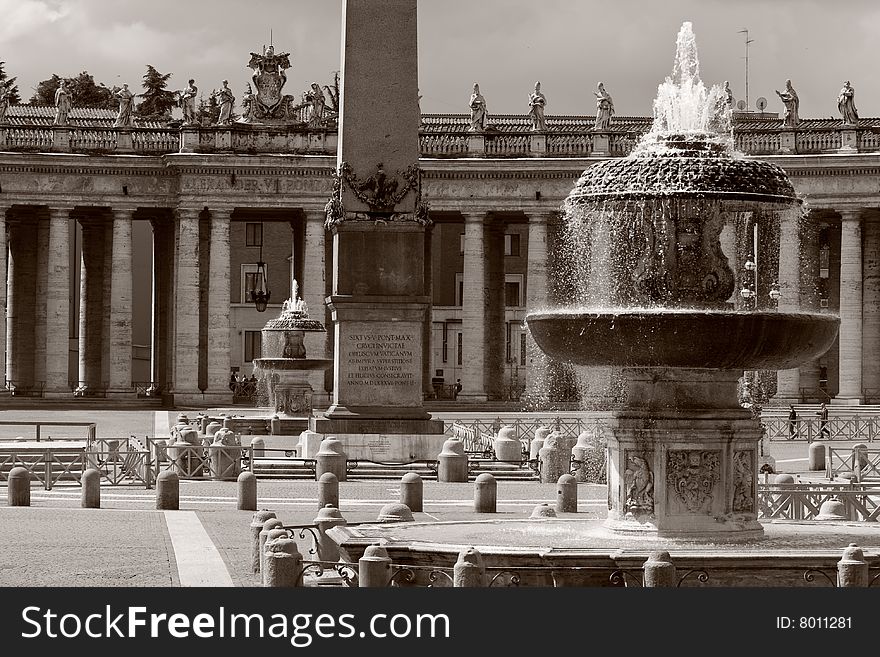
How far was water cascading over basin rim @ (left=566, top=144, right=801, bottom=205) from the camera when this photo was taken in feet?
65.6

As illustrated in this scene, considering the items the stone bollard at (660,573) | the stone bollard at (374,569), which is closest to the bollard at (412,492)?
the stone bollard at (374,569)

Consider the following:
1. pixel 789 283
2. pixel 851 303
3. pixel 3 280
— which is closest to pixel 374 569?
pixel 851 303

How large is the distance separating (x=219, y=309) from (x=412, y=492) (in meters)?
53.7

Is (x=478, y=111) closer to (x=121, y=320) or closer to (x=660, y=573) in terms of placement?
(x=121, y=320)

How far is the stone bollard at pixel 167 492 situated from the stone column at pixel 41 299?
56.7 meters

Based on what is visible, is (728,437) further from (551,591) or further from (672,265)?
(551,591)

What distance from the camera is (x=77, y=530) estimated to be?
1069 inches

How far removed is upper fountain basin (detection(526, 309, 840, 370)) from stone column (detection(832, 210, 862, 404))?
62611mm

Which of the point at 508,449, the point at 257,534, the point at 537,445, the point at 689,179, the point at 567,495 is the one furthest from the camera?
the point at 537,445

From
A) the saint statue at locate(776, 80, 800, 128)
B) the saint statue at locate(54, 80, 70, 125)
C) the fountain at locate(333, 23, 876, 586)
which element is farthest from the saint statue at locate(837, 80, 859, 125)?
the fountain at locate(333, 23, 876, 586)

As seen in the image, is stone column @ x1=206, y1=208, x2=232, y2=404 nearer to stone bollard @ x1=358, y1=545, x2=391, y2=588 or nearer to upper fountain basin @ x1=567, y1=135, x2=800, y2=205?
upper fountain basin @ x1=567, y1=135, x2=800, y2=205

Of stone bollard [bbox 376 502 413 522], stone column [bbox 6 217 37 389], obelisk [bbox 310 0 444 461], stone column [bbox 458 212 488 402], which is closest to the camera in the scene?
stone bollard [bbox 376 502 413 522]

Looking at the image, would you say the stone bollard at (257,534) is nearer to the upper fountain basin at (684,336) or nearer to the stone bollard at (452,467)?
the upper fountain basin at (684,336)

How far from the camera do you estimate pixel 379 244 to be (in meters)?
41.5
